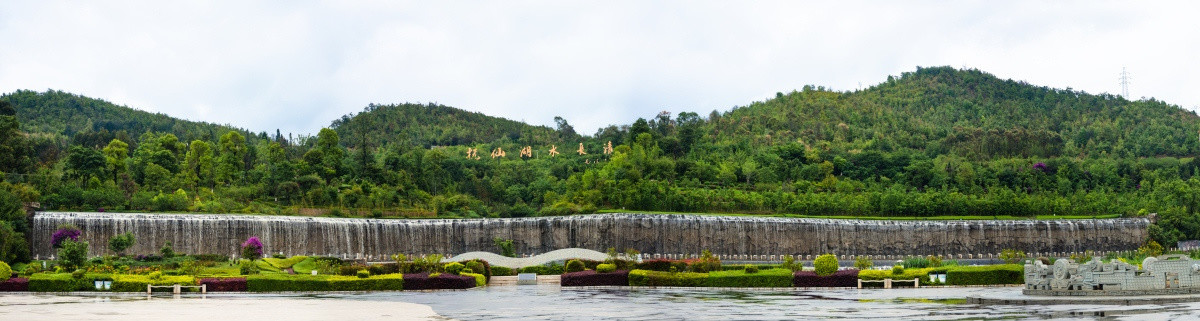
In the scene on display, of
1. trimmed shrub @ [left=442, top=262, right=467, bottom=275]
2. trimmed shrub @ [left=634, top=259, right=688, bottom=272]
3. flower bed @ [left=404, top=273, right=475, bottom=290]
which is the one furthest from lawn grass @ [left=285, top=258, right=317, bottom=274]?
trimmed shrub @ [left=634, top=259, right=688, bottom=272]

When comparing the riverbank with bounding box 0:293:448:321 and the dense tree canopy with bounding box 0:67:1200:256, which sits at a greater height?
the dense tree canopy with bounding box 0:67:1200:256

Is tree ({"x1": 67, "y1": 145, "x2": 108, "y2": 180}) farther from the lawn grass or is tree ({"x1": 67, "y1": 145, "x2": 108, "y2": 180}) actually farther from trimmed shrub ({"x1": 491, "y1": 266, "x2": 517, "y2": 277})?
trimmed shrub ({"x1": 491, "y1": 266, "x2": 517, "y2": 277})

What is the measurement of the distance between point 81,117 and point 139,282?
12862 cm

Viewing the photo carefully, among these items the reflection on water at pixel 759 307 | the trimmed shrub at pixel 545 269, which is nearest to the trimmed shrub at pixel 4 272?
the reflection on water at pixel 759 307

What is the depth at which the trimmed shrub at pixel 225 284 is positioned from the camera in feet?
151

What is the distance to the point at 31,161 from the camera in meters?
94.4

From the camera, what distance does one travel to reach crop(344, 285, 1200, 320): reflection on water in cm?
2653

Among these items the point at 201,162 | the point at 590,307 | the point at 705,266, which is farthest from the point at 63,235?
the point at 590,307

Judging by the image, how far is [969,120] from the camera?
153 m

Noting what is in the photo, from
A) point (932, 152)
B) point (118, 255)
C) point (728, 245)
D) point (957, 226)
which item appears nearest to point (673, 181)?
point (728, 245)

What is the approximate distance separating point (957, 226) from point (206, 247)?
173 ft

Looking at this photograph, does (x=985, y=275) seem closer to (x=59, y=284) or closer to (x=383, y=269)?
(x=383, y=269)

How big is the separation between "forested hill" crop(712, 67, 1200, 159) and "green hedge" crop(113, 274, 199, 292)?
89466 millimetres

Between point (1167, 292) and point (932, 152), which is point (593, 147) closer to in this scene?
point (932, 152)
